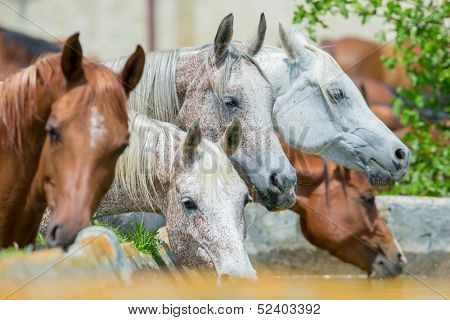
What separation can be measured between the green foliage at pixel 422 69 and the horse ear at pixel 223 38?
2.34 meters

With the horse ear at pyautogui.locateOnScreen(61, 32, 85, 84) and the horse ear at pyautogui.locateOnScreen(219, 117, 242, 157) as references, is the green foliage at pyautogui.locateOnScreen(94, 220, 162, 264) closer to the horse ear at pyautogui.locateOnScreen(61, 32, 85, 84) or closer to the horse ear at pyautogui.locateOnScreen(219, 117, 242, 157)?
the horse ear at pyautogui.locateOnScreen(219, 117, 242, 157)

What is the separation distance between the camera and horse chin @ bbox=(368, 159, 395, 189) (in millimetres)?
5969

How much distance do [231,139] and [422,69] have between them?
3819 mm

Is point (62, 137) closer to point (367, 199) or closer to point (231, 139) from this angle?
point (231, 139)

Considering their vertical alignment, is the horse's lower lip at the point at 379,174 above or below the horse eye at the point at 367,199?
above

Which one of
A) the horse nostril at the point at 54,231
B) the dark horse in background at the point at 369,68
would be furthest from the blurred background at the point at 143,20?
the horse nostril at the point at 54,231

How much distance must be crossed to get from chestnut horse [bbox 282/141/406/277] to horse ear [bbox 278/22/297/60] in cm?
145

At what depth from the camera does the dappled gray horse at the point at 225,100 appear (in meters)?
5.08

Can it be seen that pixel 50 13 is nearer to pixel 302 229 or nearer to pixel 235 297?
pixel 302 229

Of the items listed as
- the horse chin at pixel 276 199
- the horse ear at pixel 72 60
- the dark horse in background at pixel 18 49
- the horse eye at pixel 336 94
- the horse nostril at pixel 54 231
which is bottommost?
the horse chin at pixel 276 199

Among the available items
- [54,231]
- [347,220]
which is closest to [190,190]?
[54,231]

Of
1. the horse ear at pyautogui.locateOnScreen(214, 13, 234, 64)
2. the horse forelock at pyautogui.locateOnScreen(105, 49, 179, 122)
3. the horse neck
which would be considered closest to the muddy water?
the horse neck

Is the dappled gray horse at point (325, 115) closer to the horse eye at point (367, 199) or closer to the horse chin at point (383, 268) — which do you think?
the horse eye at point (367, 199)
